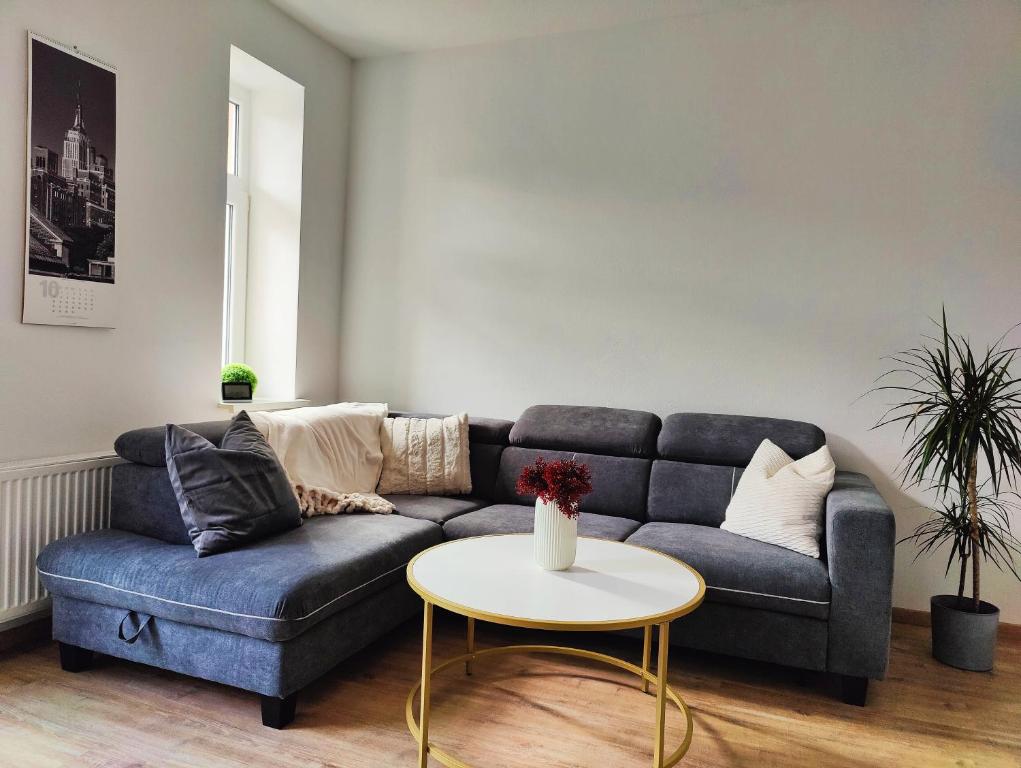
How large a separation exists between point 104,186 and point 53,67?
16.3 inches

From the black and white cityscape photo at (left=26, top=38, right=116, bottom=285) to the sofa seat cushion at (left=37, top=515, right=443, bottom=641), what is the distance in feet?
3.11

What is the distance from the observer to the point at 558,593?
6.46 feet

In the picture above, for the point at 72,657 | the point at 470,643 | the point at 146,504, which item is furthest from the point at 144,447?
the point at 470,643

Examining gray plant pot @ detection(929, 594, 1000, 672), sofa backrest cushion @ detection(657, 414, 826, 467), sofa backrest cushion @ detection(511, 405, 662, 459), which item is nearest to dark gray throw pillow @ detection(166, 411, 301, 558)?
sofa backrest cushion @ detection(511, 405, 662, 459)

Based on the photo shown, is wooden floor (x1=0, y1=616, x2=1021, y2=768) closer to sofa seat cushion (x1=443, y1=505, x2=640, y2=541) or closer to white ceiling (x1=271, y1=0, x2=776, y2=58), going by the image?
sofa seat cushion (x1=443, y1=505, x2=640, y2=541)

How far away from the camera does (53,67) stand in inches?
102

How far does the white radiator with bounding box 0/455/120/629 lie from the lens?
2.46 metres

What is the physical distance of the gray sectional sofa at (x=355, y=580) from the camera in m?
2.16

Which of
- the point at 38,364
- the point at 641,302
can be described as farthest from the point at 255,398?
Result: the point at 641,302

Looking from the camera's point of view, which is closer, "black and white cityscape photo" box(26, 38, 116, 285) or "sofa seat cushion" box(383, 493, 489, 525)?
"black and white cityscape photo" box(26, 38, 116, 285)

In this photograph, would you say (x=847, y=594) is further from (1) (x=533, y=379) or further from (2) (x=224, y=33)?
(2) (x=224, y=33)

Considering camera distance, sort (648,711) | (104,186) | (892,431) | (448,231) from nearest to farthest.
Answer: (648,711) → (104,186) → (892,431) → (448,231)

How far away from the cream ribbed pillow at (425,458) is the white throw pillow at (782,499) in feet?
3.98

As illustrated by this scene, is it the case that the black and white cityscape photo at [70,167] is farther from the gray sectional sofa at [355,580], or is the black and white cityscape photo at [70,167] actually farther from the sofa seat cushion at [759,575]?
the sofa seat cushion at [759,575]
